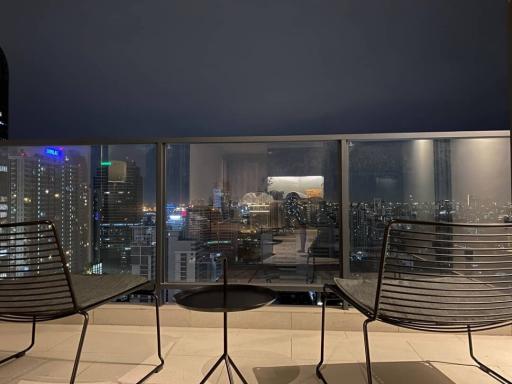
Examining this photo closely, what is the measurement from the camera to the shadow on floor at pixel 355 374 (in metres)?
1.69

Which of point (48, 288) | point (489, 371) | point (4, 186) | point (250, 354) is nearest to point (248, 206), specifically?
point (250, 354)

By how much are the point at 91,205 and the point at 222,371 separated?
160cm

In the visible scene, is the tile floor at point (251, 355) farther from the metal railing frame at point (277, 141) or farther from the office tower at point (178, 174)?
the office tower at point (178, 174)

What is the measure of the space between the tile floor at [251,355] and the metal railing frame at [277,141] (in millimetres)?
369

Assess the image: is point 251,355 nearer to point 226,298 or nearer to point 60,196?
point 226,298

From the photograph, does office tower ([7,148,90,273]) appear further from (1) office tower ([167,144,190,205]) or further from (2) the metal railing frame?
(1) office tower ([167,144,190,205])

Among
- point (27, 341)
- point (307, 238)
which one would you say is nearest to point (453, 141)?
point (307, 238)

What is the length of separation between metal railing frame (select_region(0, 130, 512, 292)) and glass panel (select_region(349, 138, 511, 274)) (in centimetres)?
5

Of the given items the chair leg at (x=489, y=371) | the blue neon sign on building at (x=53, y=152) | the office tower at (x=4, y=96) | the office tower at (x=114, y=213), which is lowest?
the chair leg at (x=489, y=371)

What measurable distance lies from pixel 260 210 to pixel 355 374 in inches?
48.6

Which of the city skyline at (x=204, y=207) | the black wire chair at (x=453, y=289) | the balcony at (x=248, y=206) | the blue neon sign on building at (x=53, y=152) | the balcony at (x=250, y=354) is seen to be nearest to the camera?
the black wire chair at (x=453, y=289)

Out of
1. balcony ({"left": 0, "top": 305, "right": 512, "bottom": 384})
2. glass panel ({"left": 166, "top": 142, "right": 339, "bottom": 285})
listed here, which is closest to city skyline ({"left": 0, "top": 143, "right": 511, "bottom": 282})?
glass panel ({"left": 166, "top": 142, "right": 339, "bottom": 285})

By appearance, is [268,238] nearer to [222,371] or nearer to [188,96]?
[222,371]

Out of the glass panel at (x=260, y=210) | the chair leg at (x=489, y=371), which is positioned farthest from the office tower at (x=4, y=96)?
the chair leg at (x=489, y=371)
